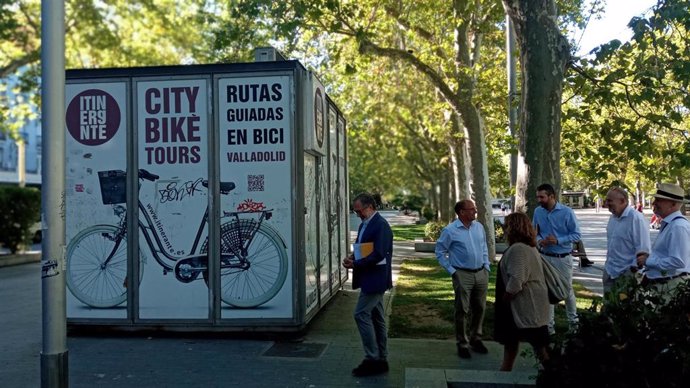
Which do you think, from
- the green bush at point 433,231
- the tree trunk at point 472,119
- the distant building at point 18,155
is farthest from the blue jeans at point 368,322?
the distant building at point 18,155

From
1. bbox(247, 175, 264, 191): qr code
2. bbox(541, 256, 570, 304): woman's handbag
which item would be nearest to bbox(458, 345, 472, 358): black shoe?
bbox(541, 256, 570, 304): woman's handbag

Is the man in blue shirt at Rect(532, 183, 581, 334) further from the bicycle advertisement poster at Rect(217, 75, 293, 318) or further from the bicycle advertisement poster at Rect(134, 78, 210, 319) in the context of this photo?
the bicycle advertisement poster at Rect(134, 78, 210, 319)

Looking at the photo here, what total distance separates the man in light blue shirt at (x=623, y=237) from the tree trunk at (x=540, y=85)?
4.61ft

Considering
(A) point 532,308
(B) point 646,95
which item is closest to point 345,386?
(A) point 532,308

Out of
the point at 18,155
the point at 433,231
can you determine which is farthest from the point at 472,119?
the point at 18,155

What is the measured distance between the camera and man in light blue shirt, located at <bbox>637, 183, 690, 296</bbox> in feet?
16.5

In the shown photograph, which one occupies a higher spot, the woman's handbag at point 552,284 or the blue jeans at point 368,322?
the woman's handbag at point 552,284

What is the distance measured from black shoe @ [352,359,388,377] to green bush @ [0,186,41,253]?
15.9 meters

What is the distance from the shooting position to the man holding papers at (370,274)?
5797mm

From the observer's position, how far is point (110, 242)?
7.39 m

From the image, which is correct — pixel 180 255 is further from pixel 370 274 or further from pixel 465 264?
pixel 465 264

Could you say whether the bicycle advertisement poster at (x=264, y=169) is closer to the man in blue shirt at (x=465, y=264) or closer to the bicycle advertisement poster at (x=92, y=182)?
the bicycle advertisement poster at (x=92, y=182)

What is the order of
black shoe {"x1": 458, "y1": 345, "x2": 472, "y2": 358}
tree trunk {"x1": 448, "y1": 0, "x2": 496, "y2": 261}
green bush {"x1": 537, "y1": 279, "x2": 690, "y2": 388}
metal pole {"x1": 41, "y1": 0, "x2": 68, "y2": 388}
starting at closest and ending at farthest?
green bush {"x1": 537, "y1": 279, "x2": 690, "y2": 388} < metal pole {"x1": 41, "y1": 0, "x2": 68, "y2": 388} < black shoe {"x1": 458, "y1": 345, "x2": 472, "y2": 358} < tree trunk {"x1": 448, "y1": 0, "x2": 496, "y2": 261}

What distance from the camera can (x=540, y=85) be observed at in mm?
7430
